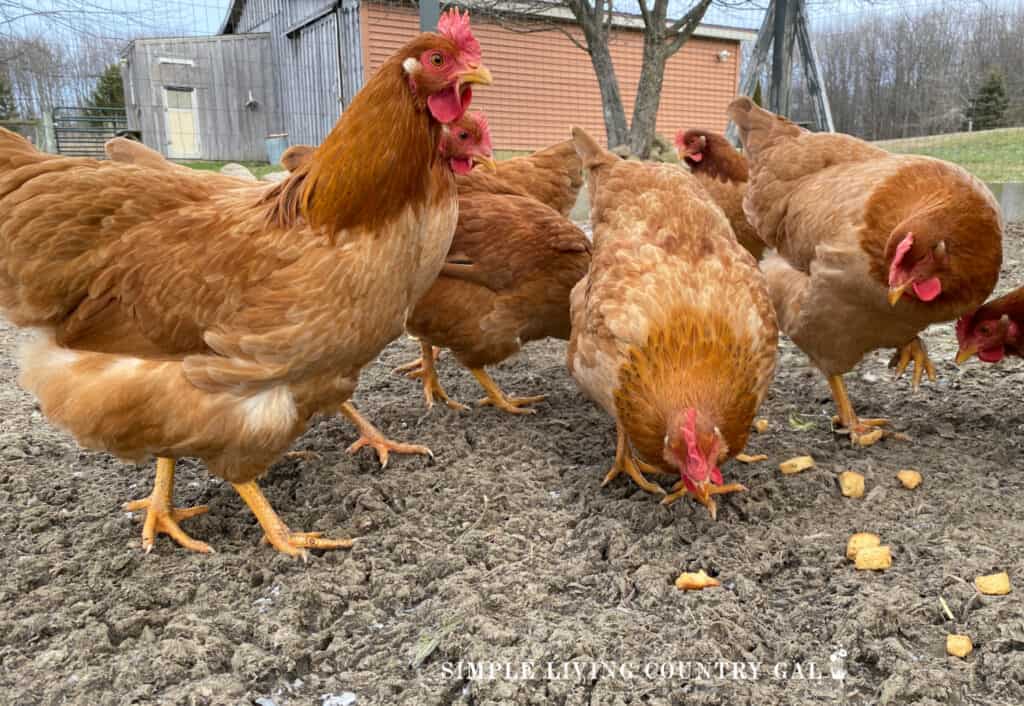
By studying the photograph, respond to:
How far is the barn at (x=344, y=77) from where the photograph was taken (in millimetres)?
9555

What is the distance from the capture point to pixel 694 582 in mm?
1763

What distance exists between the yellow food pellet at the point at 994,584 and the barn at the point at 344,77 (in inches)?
298

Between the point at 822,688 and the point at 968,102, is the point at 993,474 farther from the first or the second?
the point at 968,102

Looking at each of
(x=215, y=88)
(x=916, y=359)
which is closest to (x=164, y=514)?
(x=916, y=359)

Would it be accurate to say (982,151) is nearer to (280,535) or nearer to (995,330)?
(995,330)

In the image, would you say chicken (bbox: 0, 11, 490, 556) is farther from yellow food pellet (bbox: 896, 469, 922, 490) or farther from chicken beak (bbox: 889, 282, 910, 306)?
yellow food pellet (bbox: 896, 469, 922, 490)

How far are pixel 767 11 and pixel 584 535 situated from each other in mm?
6021

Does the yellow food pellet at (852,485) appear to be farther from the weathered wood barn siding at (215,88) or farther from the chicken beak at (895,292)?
the weathered wood barn siding at (215,88)

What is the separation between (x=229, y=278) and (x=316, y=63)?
9069 millimetres

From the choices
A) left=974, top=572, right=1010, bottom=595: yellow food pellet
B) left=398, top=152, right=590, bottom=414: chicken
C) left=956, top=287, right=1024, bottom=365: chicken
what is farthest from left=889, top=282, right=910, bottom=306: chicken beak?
left=398, top=152, right=590, bottom=414: chicken

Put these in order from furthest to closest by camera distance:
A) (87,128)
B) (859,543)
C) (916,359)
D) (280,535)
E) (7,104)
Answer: (87,128)
(7,104)
(916,359)
(280,535)
(859,543)

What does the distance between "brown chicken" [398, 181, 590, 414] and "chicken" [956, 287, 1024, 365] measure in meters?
1.42

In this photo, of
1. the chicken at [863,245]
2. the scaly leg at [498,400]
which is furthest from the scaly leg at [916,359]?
the scaly leg at [498,400]

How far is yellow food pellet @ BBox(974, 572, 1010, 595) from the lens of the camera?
1.67 metres
